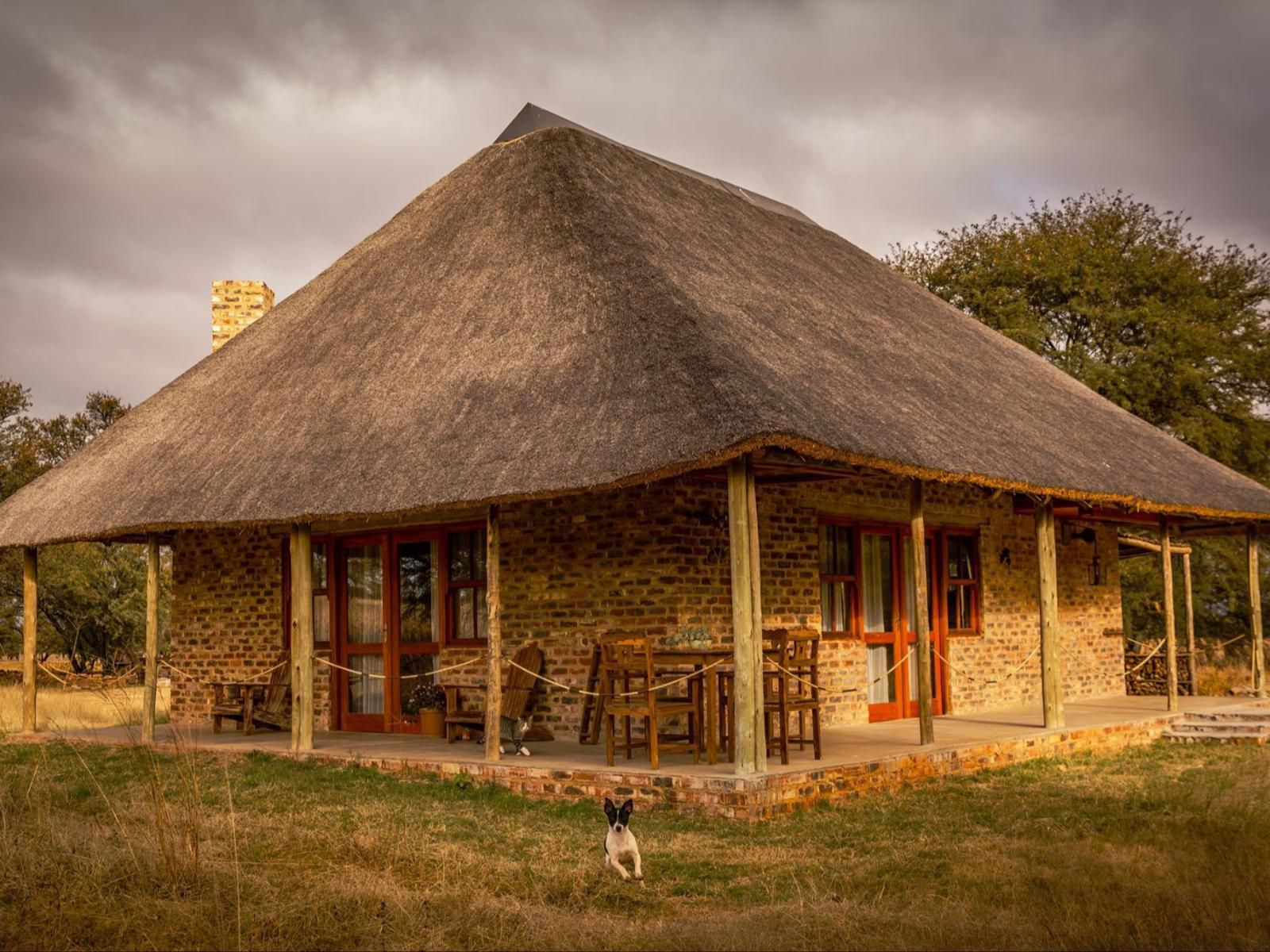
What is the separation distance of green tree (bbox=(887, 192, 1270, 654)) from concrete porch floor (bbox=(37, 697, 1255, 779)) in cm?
1216

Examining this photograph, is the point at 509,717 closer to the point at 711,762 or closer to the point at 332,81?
the point at 711,762

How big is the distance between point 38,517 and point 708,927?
9658 millimetres

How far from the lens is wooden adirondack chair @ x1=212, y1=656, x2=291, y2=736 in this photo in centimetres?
1231

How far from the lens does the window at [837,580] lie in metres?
12.0

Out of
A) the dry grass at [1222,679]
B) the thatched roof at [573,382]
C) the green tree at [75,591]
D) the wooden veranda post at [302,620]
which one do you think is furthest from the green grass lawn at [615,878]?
the green tree at [75,591]

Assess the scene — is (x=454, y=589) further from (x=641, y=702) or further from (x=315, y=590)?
(x=641, y=702)

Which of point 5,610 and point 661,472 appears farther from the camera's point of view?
point 5,610

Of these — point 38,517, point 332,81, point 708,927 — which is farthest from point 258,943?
point 332,81

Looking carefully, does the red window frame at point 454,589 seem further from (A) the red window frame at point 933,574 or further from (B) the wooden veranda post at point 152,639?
(A) the red window frame at point 933,574

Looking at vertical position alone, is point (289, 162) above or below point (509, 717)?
above

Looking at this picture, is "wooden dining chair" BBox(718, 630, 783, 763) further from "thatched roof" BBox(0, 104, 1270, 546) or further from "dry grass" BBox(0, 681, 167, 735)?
"dry grass" BBox(0, 681, 167, 735)

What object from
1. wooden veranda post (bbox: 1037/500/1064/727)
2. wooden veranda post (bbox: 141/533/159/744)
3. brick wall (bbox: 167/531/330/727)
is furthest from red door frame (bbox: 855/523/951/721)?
wooden veranda post (bbox: 141/533/159/744)

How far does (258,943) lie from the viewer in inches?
199

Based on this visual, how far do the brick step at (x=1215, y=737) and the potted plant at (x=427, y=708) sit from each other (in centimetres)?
698
